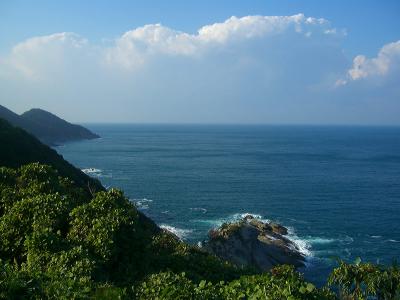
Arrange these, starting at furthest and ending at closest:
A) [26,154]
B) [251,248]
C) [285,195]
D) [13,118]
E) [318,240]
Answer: [13,118] → [285,195] → [26,154] → [318,240] → [251,248]

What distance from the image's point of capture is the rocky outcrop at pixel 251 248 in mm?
57575

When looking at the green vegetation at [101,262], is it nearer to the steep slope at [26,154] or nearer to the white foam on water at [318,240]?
the steep slope at [26,154]

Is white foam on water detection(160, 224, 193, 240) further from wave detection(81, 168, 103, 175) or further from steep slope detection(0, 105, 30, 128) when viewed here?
steep slope detection(0, 105, 30, 128)

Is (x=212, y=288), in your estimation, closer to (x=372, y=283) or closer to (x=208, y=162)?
(x=372, y=283)

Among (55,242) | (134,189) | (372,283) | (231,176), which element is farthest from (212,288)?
(231,176)

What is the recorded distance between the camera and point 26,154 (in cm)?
6856

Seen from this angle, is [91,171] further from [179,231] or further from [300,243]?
[300,243]

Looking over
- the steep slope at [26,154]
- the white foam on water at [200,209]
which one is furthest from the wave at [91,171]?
the white foam on water at [200,209]

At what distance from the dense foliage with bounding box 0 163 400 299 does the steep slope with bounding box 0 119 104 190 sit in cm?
3827

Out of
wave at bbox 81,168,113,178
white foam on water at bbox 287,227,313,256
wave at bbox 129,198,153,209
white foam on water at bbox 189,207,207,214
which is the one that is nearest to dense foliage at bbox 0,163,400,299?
white foam on water at bbox 287,227,313,256

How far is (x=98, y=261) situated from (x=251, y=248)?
44522 mm

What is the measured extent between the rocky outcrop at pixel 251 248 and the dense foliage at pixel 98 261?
3094 cm

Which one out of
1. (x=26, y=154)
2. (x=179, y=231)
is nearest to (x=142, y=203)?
(x=179, y=231)

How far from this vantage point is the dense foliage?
44.1 ft
